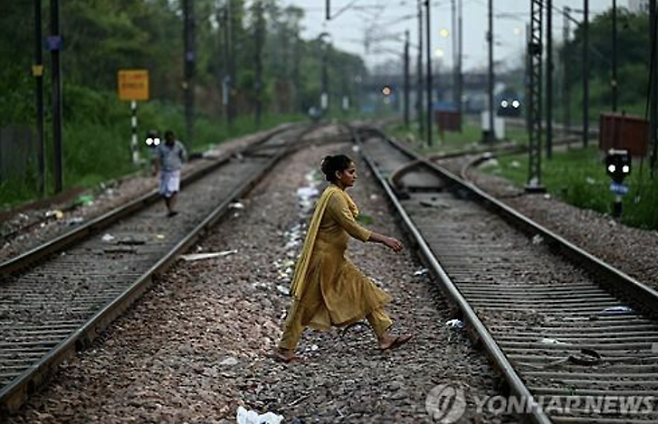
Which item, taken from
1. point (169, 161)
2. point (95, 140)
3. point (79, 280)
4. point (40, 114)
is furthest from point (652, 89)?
point (95, 140)

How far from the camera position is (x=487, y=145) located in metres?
53.1

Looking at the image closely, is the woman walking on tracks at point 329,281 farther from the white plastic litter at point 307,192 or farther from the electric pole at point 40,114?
the electric pole at point 40,114

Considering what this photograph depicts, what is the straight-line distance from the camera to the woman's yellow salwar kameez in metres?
9.31

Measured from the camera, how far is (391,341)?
962cm

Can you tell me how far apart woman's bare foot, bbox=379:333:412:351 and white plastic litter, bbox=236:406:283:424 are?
188 centimetres

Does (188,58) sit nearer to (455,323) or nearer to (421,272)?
(421,272)

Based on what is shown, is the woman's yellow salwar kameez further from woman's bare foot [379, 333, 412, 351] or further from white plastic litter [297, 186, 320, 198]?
white plastic litter [297, 186, 320, 198]

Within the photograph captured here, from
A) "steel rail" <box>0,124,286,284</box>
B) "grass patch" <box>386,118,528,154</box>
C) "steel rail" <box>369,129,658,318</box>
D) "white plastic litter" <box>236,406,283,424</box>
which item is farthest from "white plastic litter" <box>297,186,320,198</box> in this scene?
"grass patch" <box>386,118,528,154</box>

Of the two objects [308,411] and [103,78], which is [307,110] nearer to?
[103,78]

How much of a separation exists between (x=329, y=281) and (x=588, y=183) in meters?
17.1

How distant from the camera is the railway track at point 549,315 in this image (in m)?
7.72

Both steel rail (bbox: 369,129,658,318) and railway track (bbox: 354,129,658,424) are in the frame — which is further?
steel rail (bbox: 369,129,658,318)

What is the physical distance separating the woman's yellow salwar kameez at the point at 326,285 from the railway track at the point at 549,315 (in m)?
1.10

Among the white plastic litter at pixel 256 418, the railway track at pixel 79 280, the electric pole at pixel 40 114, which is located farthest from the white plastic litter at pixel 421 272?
the electric pole at pixel 40 114
